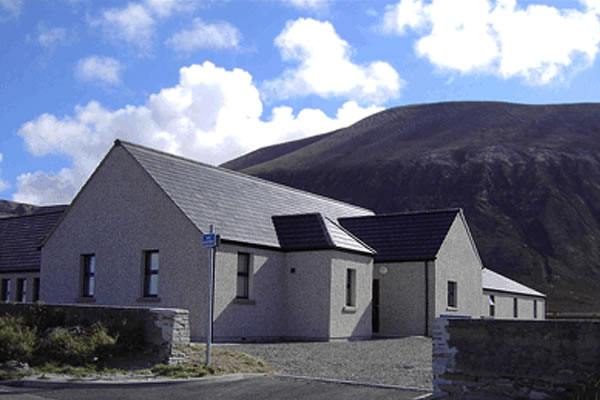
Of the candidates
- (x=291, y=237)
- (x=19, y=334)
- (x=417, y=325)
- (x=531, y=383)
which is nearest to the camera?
(x=531, y=383)

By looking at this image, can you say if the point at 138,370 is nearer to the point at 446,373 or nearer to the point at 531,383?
the point at 446,373

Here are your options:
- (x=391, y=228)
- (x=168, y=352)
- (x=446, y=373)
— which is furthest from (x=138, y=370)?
(x=391, y=228)

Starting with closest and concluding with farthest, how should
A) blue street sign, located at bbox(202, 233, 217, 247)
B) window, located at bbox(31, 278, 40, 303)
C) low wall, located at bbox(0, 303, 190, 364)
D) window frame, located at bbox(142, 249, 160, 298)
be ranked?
1. low wall, located at bbox(0, 303, 190, 364)
2. blue street sign, located at bbox(202, 233, 217, 247)
3. window frame, located at bbox(142, 249, 160, 298)
4. window, located at bbox(31, 278, 40, 303)

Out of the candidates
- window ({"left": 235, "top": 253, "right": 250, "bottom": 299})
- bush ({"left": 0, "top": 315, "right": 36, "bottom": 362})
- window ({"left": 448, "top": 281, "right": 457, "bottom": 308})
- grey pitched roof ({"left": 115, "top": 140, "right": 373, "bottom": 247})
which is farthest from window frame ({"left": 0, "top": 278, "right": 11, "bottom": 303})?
window ({"left": 448, "top": 281, "right": 457, "bottom": 308})

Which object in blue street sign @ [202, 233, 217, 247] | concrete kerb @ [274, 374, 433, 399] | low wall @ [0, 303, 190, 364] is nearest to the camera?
concrete kerb @ [274, 374, 433, 399]

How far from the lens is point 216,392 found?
39.9 feet

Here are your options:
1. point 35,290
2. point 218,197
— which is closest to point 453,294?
point 218,197

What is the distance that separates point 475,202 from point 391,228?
65500 millimetres

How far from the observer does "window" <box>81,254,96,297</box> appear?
25781 mm

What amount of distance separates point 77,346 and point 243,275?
1023cm

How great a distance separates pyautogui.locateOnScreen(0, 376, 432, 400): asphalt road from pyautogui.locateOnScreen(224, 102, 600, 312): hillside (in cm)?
5626

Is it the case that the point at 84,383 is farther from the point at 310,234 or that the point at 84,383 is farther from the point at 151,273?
the point at 310,234

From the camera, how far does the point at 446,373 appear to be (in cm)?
1168

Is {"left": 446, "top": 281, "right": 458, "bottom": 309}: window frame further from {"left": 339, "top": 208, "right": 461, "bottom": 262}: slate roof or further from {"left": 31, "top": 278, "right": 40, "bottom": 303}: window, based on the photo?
{"left": 31, "top": 278, "right": 40, "bottom": 303}: window
